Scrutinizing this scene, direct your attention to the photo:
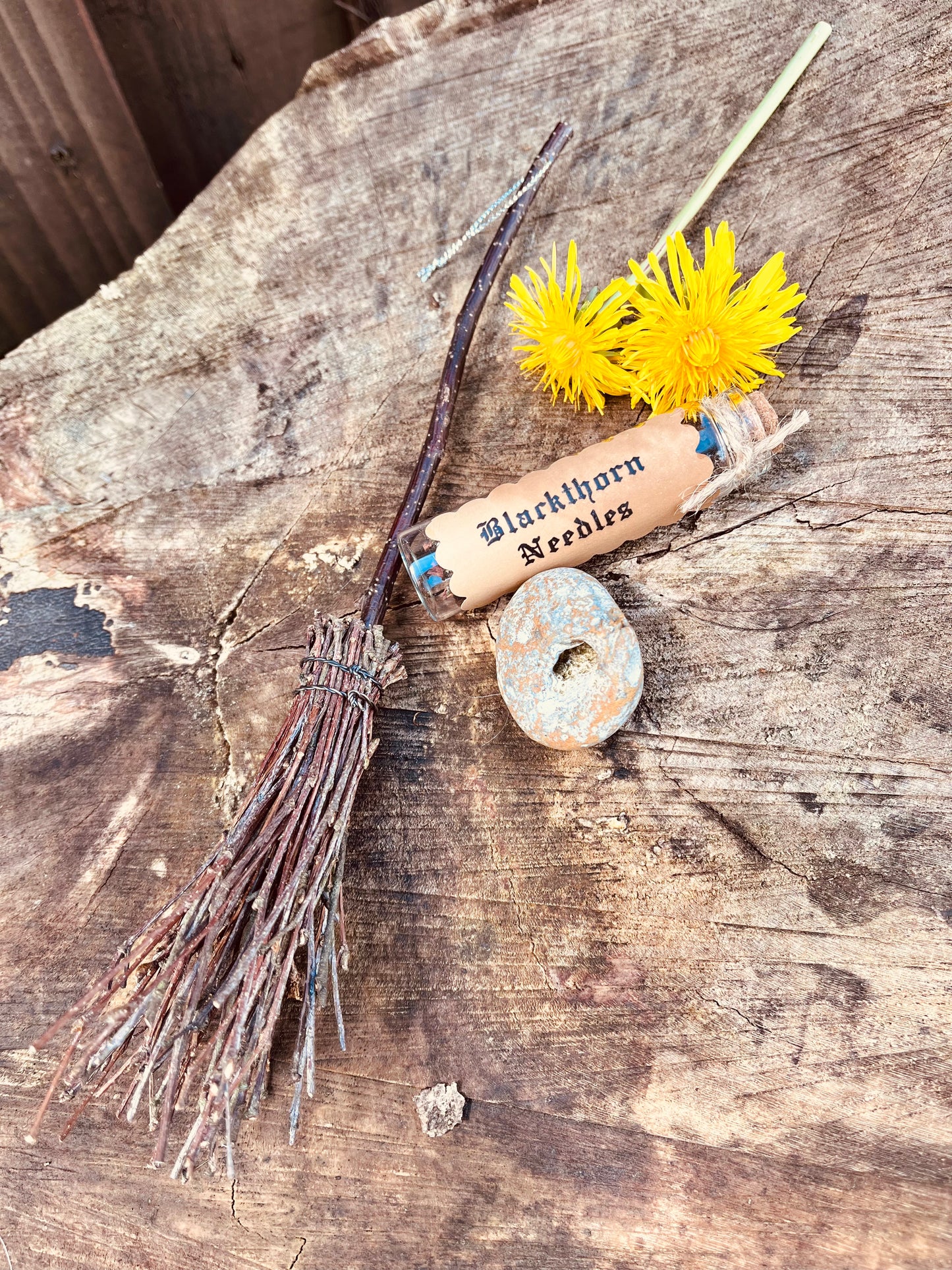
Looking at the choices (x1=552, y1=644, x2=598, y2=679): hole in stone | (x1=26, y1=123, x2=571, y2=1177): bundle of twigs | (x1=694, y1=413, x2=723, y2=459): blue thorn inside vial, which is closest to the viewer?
(x1=26, y1=123, x2=571, y2=1177): bundle of twigs

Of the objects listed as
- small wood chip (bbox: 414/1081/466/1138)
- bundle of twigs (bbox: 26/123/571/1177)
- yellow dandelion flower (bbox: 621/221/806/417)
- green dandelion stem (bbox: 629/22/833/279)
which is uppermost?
green dandelion stem (bbox: 629/22/833/279)

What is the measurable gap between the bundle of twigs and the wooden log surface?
0.08m

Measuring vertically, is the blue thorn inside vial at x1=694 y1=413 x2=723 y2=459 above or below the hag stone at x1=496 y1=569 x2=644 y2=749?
above

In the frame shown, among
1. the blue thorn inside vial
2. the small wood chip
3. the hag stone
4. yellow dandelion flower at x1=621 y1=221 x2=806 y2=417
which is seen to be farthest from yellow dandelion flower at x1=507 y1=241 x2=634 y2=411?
the small wood chip

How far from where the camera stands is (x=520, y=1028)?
3.39 ft

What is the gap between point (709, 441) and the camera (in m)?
1.16

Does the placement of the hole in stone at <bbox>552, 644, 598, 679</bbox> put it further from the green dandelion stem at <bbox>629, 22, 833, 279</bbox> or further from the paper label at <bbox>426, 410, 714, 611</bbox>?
the green dandelion stem at <bbox>629, 22, 833, 279</bbox>

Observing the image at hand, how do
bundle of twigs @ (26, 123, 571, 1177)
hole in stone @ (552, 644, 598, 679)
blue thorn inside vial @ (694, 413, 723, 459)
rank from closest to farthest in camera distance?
bundle of twigs @ (26, 123, 571, 1177)
hole in stone @ (552, 644, 598, 679)
blue thorn inside vial @ (694, 413, 723, 459)

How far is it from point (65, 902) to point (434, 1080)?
24.3 inches

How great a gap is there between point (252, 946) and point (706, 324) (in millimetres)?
1101

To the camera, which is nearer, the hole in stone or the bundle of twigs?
the bundle of twigs

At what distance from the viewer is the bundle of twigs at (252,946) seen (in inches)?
37.2

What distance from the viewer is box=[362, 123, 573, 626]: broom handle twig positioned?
1.16m

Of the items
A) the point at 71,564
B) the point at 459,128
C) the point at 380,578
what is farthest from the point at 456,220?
the point at 71,564
